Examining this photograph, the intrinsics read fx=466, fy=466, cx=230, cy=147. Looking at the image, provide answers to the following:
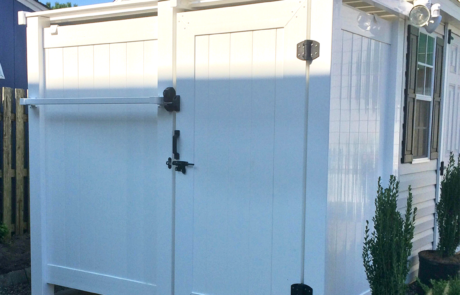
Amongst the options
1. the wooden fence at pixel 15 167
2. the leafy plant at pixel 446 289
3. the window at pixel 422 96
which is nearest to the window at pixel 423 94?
the window at pixel 422 96

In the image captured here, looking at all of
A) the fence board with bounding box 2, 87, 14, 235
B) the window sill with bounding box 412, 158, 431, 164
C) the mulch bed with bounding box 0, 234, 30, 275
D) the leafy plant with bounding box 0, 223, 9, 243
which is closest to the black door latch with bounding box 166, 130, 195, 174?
the window sill with bounding box 412, 158, 431, 164

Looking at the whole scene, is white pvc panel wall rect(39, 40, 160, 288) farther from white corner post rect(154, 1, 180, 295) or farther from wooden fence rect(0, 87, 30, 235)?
wooden fence rect(0, 87, 30, 235)

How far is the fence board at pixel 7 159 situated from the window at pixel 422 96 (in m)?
4.24

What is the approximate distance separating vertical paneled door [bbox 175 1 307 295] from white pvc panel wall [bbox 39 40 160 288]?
33 cm

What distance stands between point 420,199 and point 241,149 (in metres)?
2.13

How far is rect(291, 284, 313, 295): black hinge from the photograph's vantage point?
2938mm

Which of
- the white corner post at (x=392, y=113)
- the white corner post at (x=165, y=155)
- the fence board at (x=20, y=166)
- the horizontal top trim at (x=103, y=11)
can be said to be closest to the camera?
the white corner post at (x=165, y=155)

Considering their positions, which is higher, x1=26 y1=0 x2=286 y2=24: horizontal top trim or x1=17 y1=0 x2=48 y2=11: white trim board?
x1=17 y1=0 x2=48 y2=11: white trim board

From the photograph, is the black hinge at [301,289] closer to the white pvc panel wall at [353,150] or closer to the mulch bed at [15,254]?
the white pvc panel wall at [353,150]

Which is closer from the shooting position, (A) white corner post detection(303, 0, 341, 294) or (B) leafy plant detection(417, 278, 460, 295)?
(B) leafy plant detection(417, 278, 460, 295)

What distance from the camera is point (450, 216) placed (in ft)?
13.6

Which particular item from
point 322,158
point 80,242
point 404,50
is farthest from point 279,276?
point 404,50

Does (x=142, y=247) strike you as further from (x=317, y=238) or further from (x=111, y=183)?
(x=317, y=238)

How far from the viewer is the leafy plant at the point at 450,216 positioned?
4.09 m
